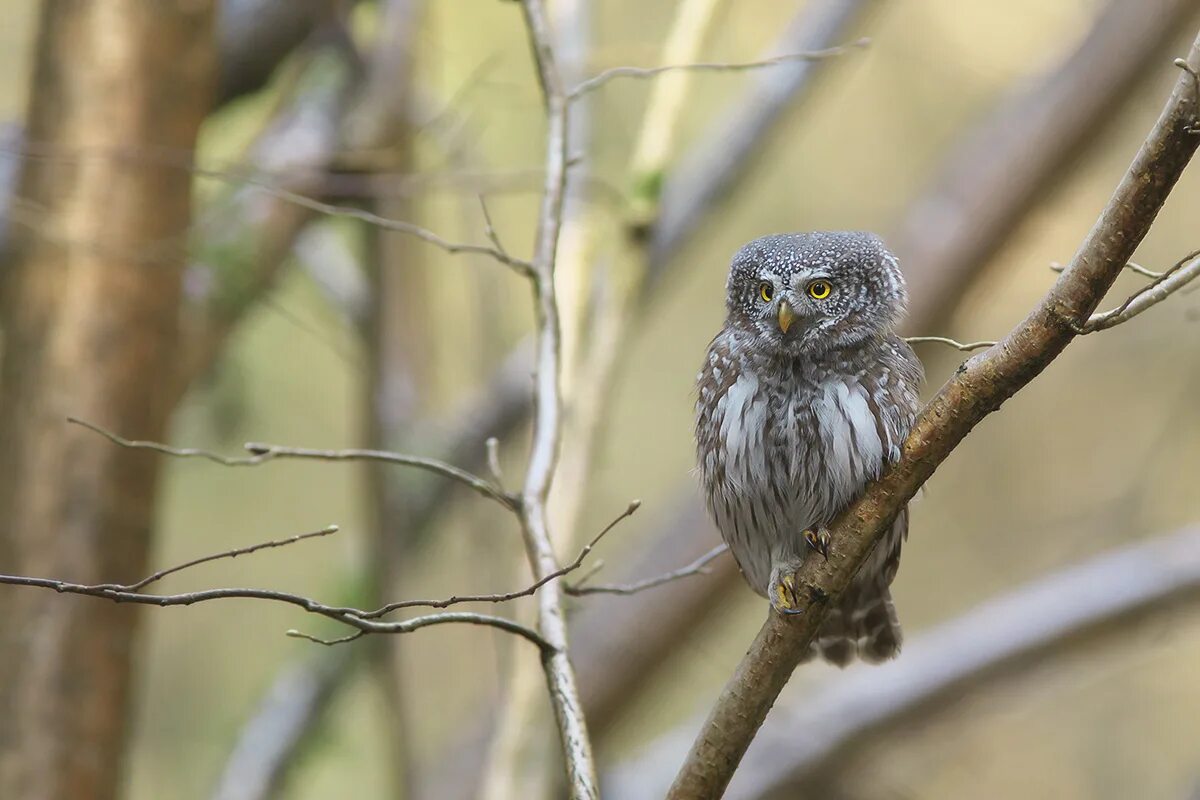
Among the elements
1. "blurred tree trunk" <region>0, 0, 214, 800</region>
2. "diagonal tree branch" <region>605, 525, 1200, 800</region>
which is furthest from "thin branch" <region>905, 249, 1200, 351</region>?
"diagonal tree branch" <region>605, 525, 1200, 800</region>

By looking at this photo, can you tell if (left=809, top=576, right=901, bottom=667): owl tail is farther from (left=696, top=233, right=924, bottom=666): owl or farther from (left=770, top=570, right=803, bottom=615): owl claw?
(left=770, top=570, right=803, bottom=615): owl claw

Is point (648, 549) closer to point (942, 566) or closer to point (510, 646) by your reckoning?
point (510, 646)

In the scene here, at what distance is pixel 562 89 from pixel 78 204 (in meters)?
1.87

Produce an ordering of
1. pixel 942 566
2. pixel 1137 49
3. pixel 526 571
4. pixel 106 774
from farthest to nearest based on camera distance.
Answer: pixel 942 566 → pixel 1137 49 → pixel 526 571 → pixel 106 774

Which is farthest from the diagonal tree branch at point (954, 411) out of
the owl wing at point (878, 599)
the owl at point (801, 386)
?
the owl wing at point (878, 599)

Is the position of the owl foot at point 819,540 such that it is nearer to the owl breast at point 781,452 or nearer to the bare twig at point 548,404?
the owl breast at point 781,452

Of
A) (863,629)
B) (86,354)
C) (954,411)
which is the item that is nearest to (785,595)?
(954,411)

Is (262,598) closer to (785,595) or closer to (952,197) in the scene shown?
(785,595)

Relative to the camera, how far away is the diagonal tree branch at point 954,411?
199 cm

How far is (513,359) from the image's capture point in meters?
6.69

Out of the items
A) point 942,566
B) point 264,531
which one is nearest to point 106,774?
point 264,531

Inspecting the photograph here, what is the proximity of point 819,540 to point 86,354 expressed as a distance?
2489mm

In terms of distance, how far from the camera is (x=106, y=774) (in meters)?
4.01

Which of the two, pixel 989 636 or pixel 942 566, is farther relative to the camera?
pixel 942 566
